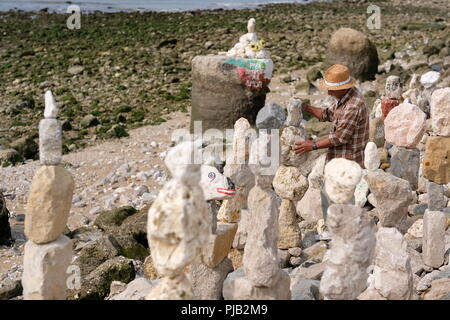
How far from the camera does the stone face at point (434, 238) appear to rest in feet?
15.3

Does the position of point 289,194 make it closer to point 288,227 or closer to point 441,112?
point 288,227

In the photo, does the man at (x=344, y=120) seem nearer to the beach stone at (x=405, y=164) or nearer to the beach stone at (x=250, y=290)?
the beach stone at (x=405, y=164)

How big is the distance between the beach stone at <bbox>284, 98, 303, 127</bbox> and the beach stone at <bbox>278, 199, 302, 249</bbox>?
757 mm

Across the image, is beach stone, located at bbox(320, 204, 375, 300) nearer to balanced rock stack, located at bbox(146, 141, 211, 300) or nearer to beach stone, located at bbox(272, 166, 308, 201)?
balanced rock stack, located at bbox(146, 141, 211, 300)

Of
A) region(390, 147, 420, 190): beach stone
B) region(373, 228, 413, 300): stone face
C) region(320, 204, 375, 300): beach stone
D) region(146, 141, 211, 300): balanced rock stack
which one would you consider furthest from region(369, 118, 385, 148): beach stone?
region(146, 141, 211, 300): balanced rock stack

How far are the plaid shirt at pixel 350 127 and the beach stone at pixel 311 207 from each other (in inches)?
38.5

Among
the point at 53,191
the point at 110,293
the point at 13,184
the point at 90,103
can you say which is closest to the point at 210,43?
the point at 90,103

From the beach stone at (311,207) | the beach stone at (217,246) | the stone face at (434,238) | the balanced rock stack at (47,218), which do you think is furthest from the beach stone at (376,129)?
the balanced rock stack at (47,218)

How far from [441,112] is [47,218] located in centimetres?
288

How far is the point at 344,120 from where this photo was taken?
511 centimetres

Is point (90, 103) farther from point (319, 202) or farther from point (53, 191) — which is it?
point (53, 191)

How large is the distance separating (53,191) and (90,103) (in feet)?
38.7

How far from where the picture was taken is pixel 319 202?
614 cm

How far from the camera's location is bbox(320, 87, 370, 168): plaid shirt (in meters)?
5.09
